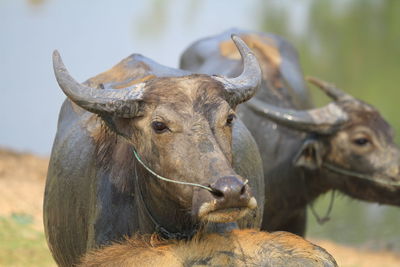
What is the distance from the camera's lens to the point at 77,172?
6.16m

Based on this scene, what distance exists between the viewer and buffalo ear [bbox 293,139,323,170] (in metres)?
8.84

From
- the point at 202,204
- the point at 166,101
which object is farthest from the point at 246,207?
the point at 166,101

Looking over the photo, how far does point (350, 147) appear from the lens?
8773 millimetres

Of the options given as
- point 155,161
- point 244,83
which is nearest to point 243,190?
point 155,161

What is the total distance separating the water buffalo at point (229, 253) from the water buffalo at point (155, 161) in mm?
130

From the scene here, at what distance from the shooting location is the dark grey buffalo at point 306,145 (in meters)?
8.65

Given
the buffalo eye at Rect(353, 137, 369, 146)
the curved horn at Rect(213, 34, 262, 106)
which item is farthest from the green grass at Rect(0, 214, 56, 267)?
the curved horn at Rect(213, 34, 262, 106)

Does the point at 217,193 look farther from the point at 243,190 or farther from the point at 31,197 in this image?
the point at 31,197

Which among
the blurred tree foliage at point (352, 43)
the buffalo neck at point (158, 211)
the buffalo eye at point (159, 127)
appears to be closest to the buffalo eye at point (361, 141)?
the buffalo neck at point (158, 211)

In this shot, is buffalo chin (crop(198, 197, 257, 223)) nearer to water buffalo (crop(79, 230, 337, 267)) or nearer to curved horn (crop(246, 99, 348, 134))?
water buffalo (crop(79, 230, 337, 267))

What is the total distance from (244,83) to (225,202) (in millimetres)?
1132

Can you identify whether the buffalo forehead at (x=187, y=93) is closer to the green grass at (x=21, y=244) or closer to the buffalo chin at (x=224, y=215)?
the buffalo chin at (x=224, y=215)

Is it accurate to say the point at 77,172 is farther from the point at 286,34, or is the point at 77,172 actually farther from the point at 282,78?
the point at 286,34

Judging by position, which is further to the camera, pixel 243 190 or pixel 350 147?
pixel 350 147
